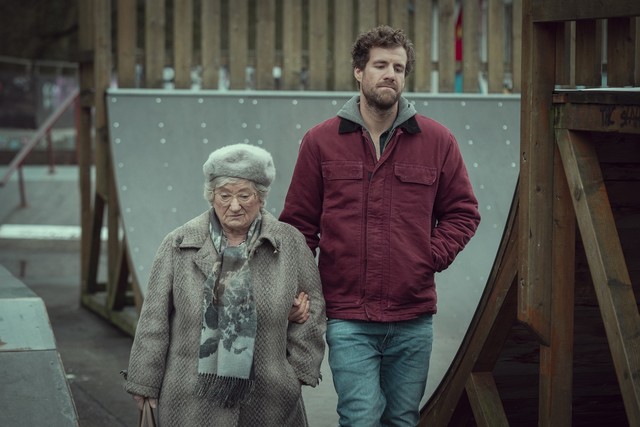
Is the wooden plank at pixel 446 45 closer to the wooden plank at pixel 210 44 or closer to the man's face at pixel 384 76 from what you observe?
the wooden plank at pixel 210 44

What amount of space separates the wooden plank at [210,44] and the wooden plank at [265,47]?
0.32 metres

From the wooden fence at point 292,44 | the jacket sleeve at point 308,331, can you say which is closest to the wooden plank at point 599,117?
the jacket sleeve at point 308,331

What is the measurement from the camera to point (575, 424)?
5.19 metres

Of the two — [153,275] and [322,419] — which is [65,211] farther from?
[153,275]

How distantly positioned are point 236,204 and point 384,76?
27.0 inches

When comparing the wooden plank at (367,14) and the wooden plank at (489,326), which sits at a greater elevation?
the wooden plank at (367,14)

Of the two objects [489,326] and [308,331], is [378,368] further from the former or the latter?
[489,326]

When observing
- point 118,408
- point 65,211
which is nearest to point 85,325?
point 118,408

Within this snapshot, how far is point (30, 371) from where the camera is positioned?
5125 millimetres

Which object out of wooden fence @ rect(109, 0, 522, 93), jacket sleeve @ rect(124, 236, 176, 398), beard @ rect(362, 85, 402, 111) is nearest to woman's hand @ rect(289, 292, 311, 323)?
jacket sleeve @ rect(124, 236, 176, 398)

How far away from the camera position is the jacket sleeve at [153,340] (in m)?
3.99

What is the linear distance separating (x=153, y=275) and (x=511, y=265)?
1261mm

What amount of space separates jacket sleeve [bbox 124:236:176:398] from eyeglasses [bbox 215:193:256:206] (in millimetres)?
260

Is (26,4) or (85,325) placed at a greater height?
(26,4)
